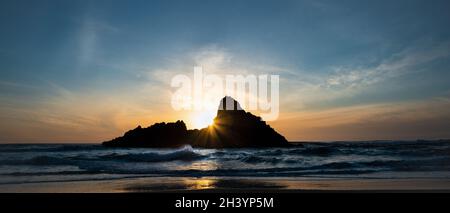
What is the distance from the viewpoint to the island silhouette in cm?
5806

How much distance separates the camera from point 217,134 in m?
61.8

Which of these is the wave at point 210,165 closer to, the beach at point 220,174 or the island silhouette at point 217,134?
the beach at point 220,174

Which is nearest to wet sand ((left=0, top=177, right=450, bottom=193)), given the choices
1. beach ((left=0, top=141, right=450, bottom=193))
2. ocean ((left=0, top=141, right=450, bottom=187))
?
beach ((left=0, top=141, right=450, bottom=193))

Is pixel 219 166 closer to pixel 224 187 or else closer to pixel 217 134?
pixel 224 187

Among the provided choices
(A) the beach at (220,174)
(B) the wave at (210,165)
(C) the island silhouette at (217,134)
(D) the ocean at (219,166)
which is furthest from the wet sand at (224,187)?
(C) the island silhouette at (217,134)

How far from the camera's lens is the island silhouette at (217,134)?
58062mm

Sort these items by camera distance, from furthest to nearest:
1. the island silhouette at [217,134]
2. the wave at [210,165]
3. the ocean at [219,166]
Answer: the island silhouette at [217,134]
the wave at [210,165]
the ocean at [219,166]

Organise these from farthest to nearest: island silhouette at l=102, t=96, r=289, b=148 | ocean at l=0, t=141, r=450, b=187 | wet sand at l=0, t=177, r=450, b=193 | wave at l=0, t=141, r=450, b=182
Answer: island silhouette at l=102, t=96, r=289, b=148, wave at l=0, t=141, r=450, b=182, ocean at l=0, t=141, r=450, b=187, wet sand at l=0, t=177, r=450, b=193

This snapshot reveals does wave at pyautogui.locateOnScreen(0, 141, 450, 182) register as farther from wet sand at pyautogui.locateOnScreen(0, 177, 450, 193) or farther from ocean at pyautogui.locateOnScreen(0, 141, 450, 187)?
wet sand at pyautogui.locateOnScreen(0, 177, 450, 193)

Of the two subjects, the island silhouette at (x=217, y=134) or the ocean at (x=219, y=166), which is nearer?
the ocean at (x=219, y=166)

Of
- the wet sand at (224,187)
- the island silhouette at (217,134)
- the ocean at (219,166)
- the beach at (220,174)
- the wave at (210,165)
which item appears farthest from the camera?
the island silhouette at (217,134)
